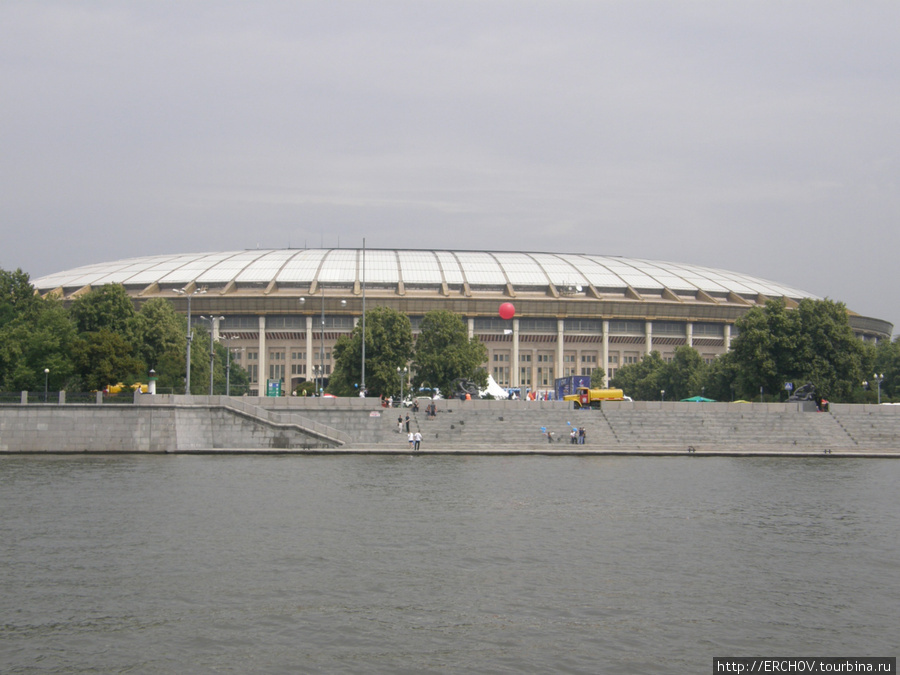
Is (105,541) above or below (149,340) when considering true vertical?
below

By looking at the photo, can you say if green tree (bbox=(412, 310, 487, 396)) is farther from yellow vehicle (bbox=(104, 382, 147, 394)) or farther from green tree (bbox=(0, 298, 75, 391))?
green tree (bbox=(0, 298, 75, 391))

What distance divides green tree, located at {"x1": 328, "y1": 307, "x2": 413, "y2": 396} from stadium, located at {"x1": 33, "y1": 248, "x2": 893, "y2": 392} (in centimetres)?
1905

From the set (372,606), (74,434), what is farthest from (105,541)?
(74,434)

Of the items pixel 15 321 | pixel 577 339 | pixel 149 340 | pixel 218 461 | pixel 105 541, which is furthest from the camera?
pixel 577 339

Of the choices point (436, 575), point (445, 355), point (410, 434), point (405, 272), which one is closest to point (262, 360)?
point (405, 272)

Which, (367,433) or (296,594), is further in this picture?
(367,433)

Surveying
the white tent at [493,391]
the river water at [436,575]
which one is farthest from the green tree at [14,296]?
the river water at [436,575]

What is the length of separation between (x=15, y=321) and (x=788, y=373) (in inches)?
2063

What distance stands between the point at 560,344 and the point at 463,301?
13.2 m

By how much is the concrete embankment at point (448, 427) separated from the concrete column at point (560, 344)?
42585mm

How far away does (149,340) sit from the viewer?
2613 inches

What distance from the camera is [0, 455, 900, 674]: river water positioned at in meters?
14.5

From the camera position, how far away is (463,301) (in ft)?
313

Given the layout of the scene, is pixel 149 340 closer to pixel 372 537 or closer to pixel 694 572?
pixel 372 537
